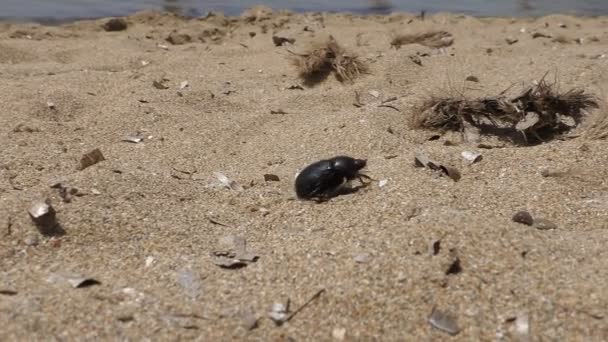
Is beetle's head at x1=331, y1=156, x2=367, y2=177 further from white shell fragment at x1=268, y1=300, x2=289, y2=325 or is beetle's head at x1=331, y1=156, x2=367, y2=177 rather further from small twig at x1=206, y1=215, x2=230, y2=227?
white shell fragment at x1=268, y1=300, x2=289, y2=325

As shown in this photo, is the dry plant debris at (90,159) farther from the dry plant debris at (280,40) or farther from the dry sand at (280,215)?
the dry plant debris at (280,40)

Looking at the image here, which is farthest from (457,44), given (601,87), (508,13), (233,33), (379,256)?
(379,256)

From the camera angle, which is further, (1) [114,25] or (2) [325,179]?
(1) [114,25]

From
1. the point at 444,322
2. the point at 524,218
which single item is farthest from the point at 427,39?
the point at 444,322

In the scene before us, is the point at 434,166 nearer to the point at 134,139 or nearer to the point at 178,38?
the point at 134,139

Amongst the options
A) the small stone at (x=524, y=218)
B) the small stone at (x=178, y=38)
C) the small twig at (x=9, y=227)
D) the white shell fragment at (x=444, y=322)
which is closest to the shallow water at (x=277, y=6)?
the small stone at (x=178, y=38)
